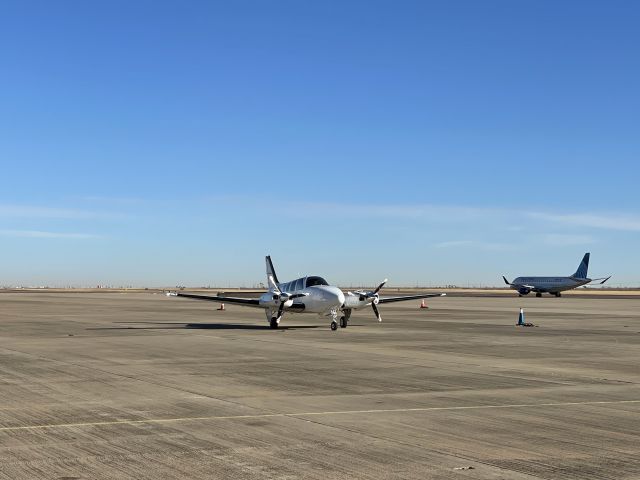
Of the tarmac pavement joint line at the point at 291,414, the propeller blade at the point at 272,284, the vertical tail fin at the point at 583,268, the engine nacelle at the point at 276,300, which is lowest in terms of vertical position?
the tarmac pavement joint line at the point at 291,414

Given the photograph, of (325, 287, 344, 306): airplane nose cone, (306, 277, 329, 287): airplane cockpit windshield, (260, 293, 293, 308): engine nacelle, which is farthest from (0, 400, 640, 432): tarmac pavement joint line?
(306, 277, 329, 287): airplane cockpit windshield

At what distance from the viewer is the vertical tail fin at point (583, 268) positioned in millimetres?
129750

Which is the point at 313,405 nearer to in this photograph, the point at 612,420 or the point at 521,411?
the point at 521,411

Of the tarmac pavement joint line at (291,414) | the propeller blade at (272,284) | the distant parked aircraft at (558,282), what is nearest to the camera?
the tarmac pavement joint line at (291,414)

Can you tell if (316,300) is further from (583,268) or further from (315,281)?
(583,268)

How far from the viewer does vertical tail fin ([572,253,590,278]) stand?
5108 inches

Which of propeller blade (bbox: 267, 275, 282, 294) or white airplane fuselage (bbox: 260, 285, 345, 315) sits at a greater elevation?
propeller blade (bbox: 267, 275, 282, 294)

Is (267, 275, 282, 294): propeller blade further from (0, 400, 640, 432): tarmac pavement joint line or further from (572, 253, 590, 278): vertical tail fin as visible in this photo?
(572, 253, 590, 278): vertical tail fin

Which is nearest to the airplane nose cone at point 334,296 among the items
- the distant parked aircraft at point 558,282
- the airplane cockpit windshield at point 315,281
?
the airplane cockpit windshield at point 315,281

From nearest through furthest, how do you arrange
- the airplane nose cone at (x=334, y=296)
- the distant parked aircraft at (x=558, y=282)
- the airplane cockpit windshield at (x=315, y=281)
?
the airplane nose cone at (x=334, y=296) < the airplane cockpit windshield at (x=315, y=281) < the distant parked aircraft at (x=558, y=282)

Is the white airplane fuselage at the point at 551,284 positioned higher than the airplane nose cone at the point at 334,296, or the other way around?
the white airplane fuselage at the point at 551,284

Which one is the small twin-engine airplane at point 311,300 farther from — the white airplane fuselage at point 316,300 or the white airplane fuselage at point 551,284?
the white airplane fuselage at point 551,284

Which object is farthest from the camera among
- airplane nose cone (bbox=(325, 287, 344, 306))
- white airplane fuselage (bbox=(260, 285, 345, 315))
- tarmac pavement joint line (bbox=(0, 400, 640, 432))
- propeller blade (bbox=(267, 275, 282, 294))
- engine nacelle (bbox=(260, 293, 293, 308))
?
propeller blade (bbox=(267, 275, 282, 294))

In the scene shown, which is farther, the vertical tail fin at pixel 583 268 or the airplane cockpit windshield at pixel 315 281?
the vertical tail fin at pixel 583 268
